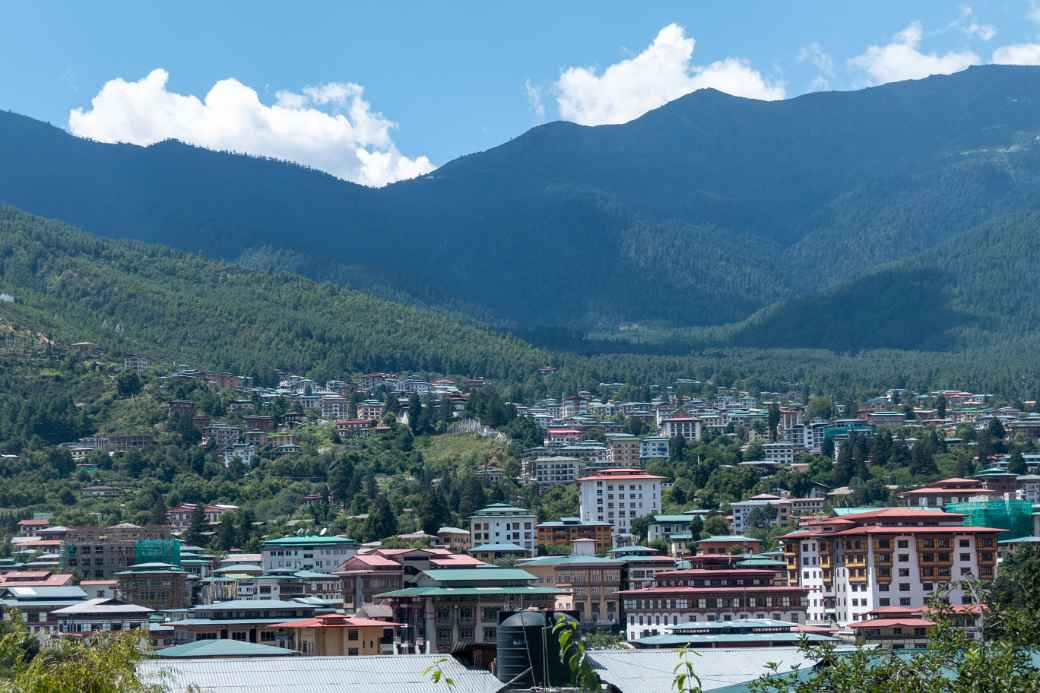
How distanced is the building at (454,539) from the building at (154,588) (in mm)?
18489

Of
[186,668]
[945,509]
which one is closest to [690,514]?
[945,509]

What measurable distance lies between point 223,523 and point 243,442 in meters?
39.2

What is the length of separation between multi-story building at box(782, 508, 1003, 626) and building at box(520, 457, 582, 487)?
52750 millimetres

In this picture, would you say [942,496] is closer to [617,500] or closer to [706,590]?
[617,500]

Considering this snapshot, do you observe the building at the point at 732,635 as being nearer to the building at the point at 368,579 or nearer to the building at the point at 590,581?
the building at the point at 590,581

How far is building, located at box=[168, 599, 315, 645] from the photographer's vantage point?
10344 cm

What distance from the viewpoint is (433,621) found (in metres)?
106

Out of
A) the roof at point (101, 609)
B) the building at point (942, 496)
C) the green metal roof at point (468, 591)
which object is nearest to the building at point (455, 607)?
the green metal roof at point (468, 591)

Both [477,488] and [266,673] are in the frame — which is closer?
[266,673]

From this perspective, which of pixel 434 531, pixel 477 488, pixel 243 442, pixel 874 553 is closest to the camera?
pixel 874 553

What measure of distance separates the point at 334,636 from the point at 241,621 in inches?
431

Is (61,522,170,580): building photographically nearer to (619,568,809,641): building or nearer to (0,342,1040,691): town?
(0,342,1040,691): town

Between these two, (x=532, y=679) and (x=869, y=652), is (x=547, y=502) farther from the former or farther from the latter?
(x=869, y=652)

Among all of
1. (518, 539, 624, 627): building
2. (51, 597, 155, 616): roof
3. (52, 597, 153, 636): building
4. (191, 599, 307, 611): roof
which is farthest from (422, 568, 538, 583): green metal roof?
(51, 597, 155, 616): roof
